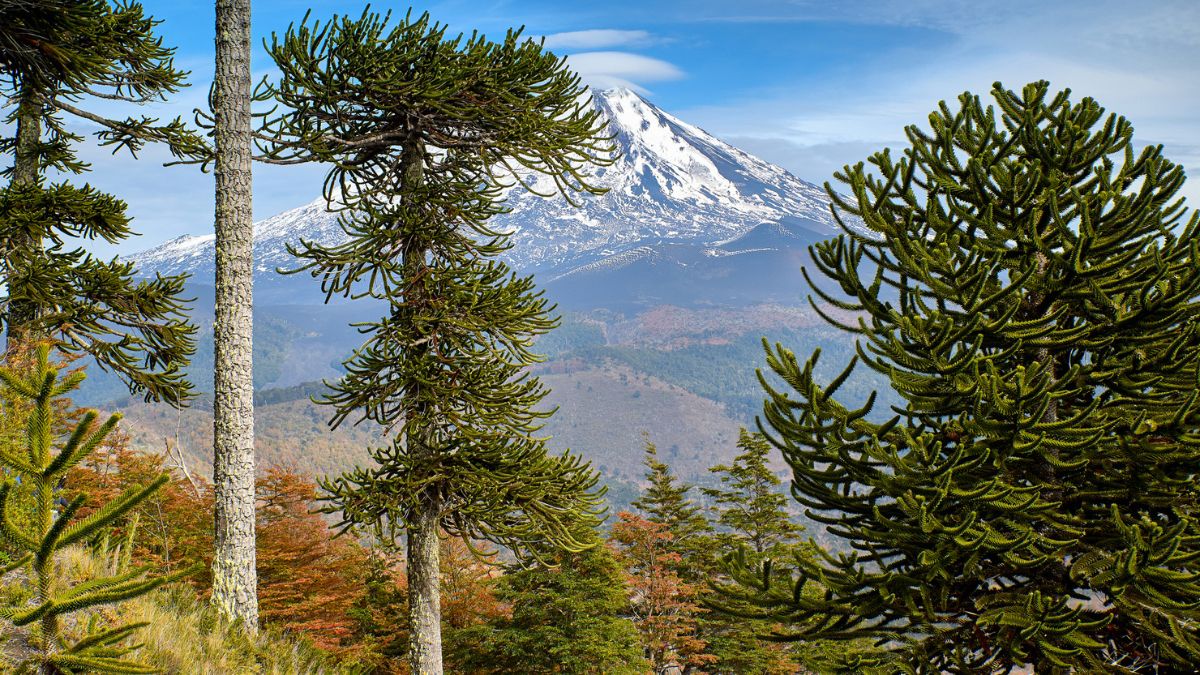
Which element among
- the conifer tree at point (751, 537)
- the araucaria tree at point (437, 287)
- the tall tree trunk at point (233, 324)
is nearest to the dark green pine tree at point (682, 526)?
the conifer tree at point (751, 537)

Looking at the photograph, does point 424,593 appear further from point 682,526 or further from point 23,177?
point 682,526

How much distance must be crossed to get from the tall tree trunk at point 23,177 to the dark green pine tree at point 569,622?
36.1ft

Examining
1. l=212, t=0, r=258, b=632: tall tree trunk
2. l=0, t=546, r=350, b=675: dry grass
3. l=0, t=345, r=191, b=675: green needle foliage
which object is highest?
l=212, t=0, r=258, b=632: tall tree trunk

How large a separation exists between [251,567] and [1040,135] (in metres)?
9.58

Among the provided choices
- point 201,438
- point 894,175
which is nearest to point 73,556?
point 894,175

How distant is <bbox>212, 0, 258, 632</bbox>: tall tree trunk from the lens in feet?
28.7

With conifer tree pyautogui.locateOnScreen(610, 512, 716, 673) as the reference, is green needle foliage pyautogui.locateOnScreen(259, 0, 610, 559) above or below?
above

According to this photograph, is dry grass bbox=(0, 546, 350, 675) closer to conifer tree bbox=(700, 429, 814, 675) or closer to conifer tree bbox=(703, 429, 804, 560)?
conifer tree bbox=(700, 429, 814, 675)

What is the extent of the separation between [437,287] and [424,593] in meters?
4.36

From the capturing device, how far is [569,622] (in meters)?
17.1

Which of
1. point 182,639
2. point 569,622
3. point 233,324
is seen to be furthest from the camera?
point 569,622

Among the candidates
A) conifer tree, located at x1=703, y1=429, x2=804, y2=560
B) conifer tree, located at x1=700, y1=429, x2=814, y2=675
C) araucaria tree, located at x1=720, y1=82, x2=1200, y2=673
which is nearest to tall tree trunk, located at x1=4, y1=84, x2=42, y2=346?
araucaria tree, located at x1=720, y1=82, x2=1200, y2=673

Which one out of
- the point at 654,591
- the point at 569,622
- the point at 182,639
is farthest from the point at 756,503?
the point at 182,639

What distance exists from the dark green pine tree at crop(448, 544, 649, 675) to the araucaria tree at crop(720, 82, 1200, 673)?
11838 millimetres
